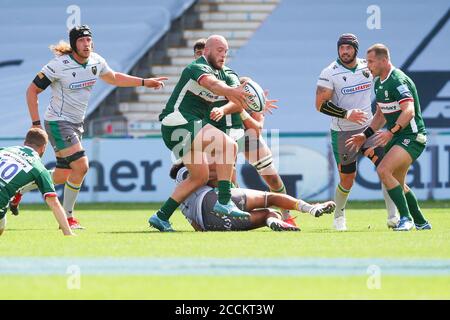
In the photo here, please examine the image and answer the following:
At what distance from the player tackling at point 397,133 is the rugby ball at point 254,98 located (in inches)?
41.2

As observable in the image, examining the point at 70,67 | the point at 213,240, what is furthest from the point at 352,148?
the point at 70,67

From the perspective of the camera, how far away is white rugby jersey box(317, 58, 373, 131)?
1255cm

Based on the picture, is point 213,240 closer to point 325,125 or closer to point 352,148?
point 352,148

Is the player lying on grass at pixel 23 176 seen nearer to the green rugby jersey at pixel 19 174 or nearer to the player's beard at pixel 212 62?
the green rugby jersey at pixel 19 174

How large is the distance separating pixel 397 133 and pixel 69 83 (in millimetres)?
3881

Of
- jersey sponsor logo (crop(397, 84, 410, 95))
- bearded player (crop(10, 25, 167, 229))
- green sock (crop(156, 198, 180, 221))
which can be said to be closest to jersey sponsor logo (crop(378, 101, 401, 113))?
jersey sponsor logo (crop(397, 84, 410, 95))

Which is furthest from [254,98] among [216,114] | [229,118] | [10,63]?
[10,63]

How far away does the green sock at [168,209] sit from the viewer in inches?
453

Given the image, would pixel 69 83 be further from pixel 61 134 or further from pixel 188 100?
pixel 188 100

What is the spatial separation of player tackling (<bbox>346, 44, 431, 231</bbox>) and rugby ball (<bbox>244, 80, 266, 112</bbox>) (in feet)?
3.44

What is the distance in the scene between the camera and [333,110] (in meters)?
12.4

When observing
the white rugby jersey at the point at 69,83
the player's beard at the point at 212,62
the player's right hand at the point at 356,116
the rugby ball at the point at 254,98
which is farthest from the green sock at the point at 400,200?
the white rugby jersey at the point at 69,83

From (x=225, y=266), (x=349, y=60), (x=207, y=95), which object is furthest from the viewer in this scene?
(x=349, y=60)
